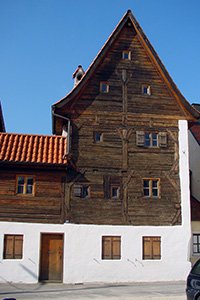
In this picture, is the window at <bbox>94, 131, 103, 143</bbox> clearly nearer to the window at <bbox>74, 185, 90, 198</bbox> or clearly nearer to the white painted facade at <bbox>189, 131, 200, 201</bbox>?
the window at <bbox>74, 185, 90, 198</bbox>

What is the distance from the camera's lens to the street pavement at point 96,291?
50.7 ft

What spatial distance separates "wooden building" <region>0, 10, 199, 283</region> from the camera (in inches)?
775

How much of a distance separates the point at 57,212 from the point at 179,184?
269 inches

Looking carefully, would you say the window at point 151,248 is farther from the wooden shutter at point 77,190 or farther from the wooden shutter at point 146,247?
the wooden shutter at point 77,190

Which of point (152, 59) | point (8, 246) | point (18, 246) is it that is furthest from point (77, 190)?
point (152, 59)

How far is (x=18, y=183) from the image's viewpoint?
793 inches

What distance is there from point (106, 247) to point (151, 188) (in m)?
4.00

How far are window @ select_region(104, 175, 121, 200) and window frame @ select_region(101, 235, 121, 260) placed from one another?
83.1 inches

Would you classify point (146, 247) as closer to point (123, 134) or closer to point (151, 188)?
point (151, 188)

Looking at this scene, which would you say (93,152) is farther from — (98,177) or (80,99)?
(80,99)

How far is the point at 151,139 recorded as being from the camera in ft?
71.9

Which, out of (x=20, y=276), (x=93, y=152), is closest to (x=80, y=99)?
(x=93, y=152)

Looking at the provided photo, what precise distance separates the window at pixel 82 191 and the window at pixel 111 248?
2.40 metres

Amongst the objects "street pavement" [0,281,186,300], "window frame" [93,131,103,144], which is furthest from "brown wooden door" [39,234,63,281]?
"window frame" [93,131,103,144]
